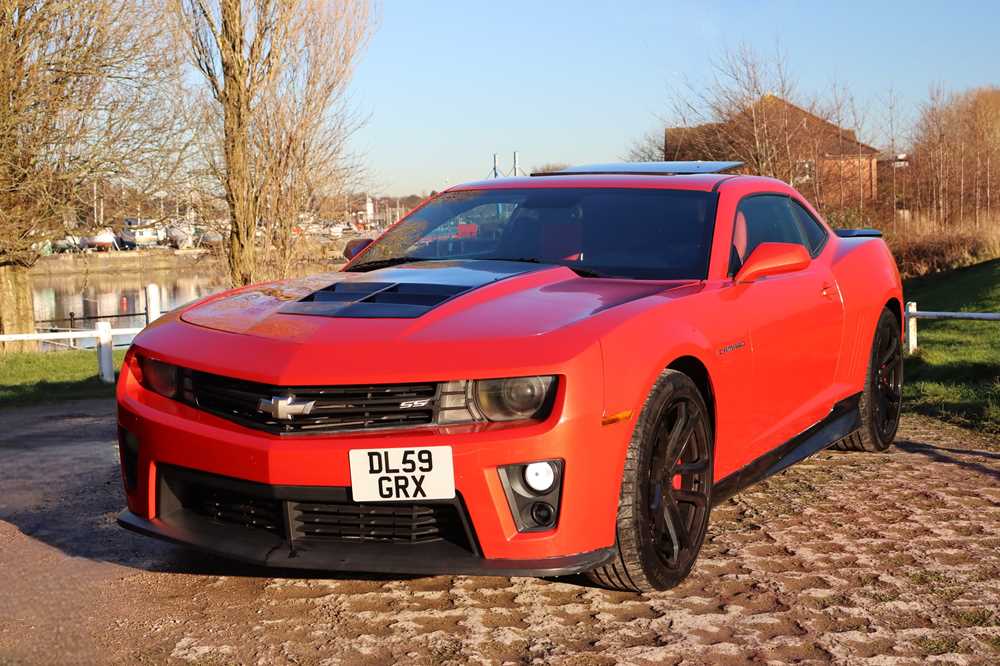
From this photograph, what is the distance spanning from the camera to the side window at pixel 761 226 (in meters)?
5.09

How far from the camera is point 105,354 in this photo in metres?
13.2

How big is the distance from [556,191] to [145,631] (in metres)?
2.62

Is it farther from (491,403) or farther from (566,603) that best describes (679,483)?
(491,403)

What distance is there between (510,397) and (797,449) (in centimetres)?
219

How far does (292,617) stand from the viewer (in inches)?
151

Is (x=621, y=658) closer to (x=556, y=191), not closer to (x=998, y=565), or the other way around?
(x=998, y=565)

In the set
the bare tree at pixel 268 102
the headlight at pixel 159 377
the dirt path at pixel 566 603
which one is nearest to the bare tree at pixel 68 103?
the bare tree at pixel 268 102

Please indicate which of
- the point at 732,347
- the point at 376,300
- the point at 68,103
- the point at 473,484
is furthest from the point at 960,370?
the point at 68,103

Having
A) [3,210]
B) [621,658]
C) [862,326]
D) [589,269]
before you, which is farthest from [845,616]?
[3,210]

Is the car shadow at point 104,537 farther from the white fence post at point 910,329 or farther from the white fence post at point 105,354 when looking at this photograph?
the white fence post at point 910,329

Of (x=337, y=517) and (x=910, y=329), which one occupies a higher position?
(x=337, y=517)

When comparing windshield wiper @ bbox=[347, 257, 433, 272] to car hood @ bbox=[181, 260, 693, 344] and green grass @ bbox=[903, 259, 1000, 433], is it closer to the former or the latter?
car hood @ bbox=[181, 260, 693, 344]

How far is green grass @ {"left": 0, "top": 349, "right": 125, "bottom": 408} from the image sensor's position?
1213 cm

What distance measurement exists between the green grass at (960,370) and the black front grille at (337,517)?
17.1 feet
